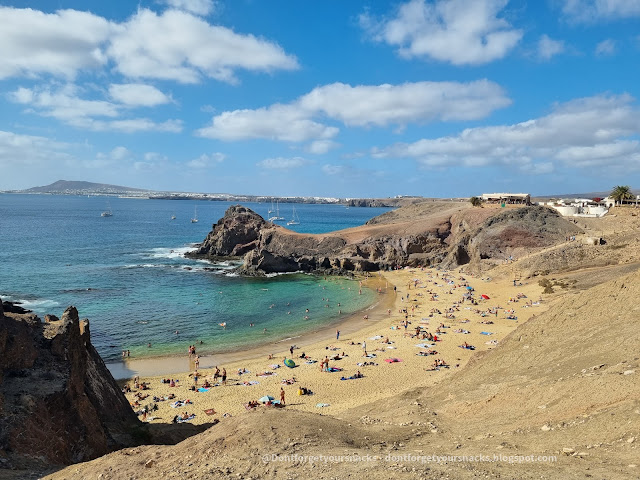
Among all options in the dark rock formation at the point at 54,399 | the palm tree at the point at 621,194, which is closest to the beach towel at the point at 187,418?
the dark rock formation at the point at 54,399

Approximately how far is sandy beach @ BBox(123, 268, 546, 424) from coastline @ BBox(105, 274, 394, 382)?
10 cm

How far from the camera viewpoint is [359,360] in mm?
31719

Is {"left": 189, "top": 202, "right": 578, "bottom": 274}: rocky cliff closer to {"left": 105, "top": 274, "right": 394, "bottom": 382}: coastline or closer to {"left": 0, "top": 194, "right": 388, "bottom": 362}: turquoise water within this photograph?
{"left": 0, "top": 194, "right": 388, "bottom": 362}: turquoise water

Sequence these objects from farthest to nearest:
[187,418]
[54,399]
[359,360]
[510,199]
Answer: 1. [510,199]
2. [359,360]
3. [187,418]
4. [54,399]

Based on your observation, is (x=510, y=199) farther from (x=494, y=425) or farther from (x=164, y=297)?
(x=494, y=425)

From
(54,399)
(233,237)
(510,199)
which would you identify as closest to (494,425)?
(54,399)

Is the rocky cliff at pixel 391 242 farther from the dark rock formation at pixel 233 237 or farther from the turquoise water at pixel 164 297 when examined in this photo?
the turquoise water at pixel 164 297

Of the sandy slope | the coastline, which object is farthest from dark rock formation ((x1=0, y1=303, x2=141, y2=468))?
the coastline

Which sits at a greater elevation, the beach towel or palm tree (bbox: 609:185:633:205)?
palm tree (bbox: 609:185:633:205)

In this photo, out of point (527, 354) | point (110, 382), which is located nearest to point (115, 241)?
point (110, 382)

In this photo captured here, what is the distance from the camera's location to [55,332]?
48.2 feet

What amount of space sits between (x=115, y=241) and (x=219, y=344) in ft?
242

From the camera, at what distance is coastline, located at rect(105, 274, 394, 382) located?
31.3 metres

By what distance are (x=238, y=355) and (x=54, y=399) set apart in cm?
2255
